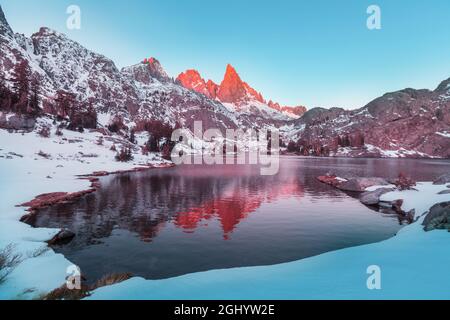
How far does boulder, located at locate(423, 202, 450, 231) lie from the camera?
639 inches

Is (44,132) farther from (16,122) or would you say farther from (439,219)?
(439,219)

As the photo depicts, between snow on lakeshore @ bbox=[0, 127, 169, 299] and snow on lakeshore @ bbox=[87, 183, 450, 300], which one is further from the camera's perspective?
snow on lakeshore @ bbox=[0, 127, 169, 299]

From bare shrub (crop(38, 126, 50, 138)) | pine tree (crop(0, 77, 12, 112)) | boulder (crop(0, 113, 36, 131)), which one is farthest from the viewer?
pine tree (crop(0, 77, 12, 112))

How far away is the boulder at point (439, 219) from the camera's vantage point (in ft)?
53.3

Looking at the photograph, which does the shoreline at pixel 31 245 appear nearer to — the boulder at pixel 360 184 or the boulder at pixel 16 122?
the boulder at pixel 360 184

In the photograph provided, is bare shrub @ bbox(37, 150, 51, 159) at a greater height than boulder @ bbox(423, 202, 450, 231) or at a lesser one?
greater

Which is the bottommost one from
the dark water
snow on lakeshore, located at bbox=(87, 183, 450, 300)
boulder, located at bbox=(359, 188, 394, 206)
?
the dark water

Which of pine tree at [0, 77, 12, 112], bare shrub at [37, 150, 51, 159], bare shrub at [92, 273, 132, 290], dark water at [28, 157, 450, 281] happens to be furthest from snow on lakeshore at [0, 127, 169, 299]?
pine tree at [0, 77, 12, 112]

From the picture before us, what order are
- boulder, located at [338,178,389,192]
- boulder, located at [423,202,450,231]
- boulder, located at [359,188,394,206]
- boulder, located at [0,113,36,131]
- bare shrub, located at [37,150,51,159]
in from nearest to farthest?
boulder, located at [423,202,450,231] → boulder, located at [359,188,394,206] → boulder, located at [338,178,389,192] → bare shrub, located at [37,150,51,159] → boulder, located at [0,113,36,131]

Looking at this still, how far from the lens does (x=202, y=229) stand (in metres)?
23.2

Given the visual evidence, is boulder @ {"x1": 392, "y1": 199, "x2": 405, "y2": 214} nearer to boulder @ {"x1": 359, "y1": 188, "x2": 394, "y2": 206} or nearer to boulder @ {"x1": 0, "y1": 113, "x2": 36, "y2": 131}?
boulder @ {"x1": 359, "y1": 188, "x2": 394, "y2": 206}

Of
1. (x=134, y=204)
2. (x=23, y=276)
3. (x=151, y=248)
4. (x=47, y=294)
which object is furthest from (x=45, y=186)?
(x=47, y=294)

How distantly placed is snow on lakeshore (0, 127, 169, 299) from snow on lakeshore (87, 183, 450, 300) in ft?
13.8
